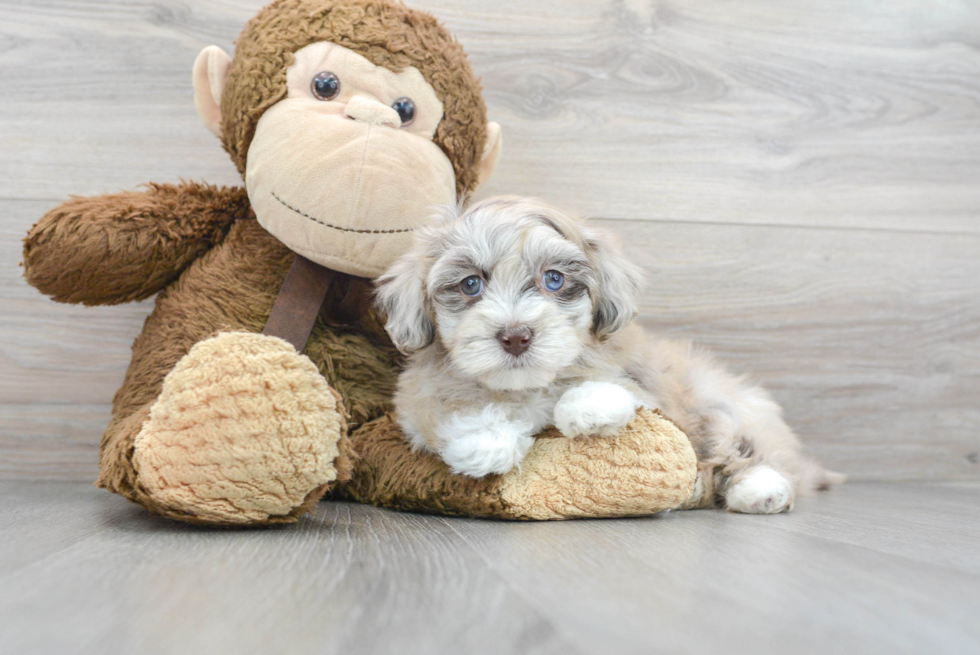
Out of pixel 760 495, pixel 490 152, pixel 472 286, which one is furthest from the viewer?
pixel 490 152

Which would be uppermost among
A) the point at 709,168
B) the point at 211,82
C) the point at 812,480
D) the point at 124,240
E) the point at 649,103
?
the point at 649,103

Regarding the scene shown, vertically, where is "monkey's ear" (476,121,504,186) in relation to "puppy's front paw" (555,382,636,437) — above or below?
above

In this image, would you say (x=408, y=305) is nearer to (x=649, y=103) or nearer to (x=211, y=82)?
(x=211, y=82)

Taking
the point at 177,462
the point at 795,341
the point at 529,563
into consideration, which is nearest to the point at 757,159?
the point at 795,341

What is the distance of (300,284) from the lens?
158 cm

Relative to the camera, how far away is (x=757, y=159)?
2.19m

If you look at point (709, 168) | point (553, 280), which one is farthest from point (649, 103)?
point (553, 280)

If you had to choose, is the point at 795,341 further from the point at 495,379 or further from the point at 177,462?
the point at 177,462

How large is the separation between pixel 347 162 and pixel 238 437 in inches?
23.0

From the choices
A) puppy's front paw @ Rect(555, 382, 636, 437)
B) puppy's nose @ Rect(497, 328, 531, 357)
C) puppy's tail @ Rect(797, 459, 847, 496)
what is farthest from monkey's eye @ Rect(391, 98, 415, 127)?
puppy's tail @ Rect(797, 459, 847, 496)

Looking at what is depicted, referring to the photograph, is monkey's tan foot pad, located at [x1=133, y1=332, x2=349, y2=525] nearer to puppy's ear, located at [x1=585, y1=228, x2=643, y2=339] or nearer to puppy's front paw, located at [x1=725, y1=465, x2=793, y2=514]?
puppy's ear, located at [x1=585, y1=228, x2=643, y2=339]

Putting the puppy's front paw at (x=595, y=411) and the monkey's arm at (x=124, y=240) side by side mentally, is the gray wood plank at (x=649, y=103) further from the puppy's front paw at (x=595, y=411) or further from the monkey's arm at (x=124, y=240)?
the puppy's front paw at (x=595, y=411)

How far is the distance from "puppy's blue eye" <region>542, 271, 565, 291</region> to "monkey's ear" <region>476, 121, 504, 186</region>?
0.46 metres

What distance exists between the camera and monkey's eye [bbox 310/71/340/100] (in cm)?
148
